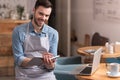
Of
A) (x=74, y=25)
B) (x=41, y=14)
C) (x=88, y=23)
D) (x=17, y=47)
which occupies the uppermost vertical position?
(x=41, y=14)

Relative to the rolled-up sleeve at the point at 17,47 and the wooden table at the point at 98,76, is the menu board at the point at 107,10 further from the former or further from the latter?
the rolled-up sleeve at the point at 17,47

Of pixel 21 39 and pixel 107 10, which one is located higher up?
pixel 107 10

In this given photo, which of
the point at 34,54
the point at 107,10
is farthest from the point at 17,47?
the point at 107,10

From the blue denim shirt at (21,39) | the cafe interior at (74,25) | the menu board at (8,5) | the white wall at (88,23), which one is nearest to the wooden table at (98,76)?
the blue denim shirt at (21,39)

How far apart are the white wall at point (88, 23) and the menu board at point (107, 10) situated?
9 cm

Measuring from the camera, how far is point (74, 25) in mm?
7039

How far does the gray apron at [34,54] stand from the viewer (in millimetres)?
2635

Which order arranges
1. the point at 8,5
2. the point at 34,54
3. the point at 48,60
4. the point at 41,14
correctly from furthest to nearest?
the point at 8,5, the point at 34,54, the point at 41,14, the point at 48,60

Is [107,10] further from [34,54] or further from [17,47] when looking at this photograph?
[17,47]

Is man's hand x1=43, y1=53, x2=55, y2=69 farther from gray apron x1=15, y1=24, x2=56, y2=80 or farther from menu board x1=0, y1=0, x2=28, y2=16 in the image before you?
menu board x1=0, y1=0, x2=28, y2=16

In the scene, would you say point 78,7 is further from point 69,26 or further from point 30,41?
point 30,41

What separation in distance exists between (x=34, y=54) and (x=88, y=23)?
144 inches

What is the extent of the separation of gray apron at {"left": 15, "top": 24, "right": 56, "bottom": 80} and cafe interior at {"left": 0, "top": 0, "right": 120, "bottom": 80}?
1589 mm

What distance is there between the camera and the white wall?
5113mm
